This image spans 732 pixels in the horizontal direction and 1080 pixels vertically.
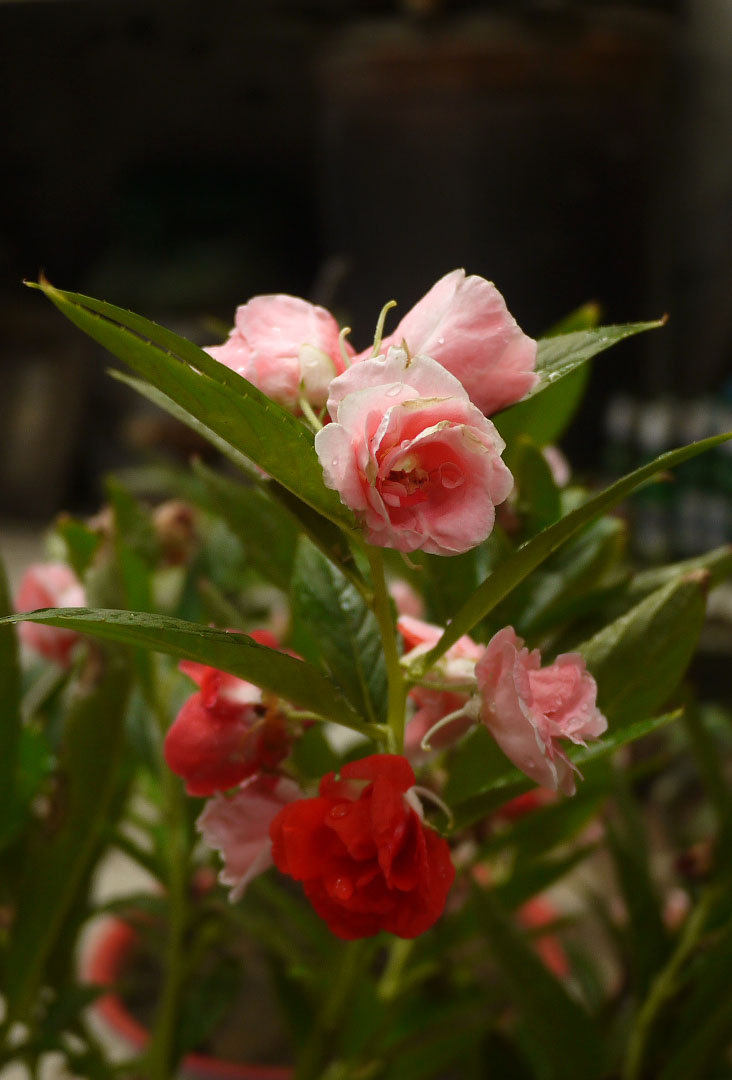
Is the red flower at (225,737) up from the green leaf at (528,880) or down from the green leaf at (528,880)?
up

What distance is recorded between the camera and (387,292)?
1.50 metres

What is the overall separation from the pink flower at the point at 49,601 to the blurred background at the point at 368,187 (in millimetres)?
788

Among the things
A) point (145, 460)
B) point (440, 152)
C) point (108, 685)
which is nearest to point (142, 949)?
point (108, 685)

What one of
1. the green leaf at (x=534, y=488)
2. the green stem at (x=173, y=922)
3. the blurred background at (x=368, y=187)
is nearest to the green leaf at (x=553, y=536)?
the green leaf at (x=534, y=488)

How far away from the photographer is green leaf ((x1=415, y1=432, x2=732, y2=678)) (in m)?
0.23

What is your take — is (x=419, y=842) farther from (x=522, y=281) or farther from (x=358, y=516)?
(x=522, y=281)

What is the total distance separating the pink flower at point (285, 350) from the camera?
26cm

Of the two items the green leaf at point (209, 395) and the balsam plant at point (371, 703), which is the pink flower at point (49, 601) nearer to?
the balsam plant at point (371, 703)

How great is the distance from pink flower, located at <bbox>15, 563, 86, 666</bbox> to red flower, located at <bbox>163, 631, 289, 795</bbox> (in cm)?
18

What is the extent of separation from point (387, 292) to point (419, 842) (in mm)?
1341

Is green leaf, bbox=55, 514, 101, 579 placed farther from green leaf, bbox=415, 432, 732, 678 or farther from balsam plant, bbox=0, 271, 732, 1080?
green leaf, bbox=415, 432, 732, 678

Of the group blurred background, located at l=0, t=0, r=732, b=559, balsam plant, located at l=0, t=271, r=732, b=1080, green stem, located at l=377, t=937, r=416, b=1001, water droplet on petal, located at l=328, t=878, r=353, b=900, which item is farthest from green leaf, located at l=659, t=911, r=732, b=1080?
blurred background, located at l=0, t=0, r=732, b=559

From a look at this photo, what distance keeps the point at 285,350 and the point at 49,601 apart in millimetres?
258

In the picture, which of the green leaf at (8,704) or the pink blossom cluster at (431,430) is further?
the green leaf at (8,704)
